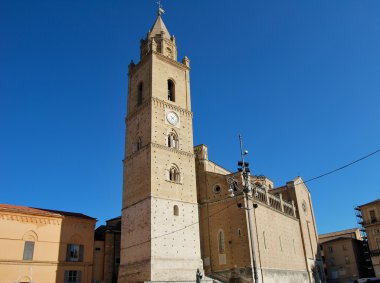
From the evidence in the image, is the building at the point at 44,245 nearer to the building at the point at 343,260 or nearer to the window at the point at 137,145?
the window at the point at 137,145

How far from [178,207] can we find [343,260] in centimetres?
3634

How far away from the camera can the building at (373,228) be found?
48303 mm

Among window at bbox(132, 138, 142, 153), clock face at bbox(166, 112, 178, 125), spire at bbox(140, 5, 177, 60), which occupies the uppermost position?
spire at bbox(140, 5, 177, 60)

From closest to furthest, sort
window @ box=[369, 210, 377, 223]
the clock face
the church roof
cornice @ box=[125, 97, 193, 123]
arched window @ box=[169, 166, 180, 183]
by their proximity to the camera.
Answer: arched window @ box=[169, 166, 180, 183] → cornice @ box=[125, 97, 193, 123] → the clock face → the church roof → window @ box=[369, 210, 377, 223]

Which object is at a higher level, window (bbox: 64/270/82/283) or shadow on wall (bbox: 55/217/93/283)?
shadow on wall (bbox: 55/217/93/283)

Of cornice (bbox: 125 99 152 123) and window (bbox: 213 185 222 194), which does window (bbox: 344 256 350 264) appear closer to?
window (bbox: 213 185 222 194)

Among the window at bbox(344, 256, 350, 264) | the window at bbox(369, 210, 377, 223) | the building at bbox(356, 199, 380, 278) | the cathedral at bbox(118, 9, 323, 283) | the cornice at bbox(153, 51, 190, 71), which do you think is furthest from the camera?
the window at bbox(344, 256, 350, 264)

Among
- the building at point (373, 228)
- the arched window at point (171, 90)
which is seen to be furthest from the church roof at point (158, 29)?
the building at point (373, 228)

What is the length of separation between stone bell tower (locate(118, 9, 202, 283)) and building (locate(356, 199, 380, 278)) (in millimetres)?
28822

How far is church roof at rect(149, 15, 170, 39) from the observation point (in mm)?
41656

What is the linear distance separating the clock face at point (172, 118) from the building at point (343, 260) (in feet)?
120

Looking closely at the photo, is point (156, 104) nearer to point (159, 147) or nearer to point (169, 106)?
point (169, 106)

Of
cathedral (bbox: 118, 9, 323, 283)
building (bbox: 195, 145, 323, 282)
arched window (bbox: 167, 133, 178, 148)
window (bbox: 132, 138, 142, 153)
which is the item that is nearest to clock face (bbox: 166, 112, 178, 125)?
cathedral (bbox: 118, 9, 323, 283)

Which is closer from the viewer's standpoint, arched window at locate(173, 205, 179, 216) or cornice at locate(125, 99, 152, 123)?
arched window at locate(173, 205, 179, 216)
